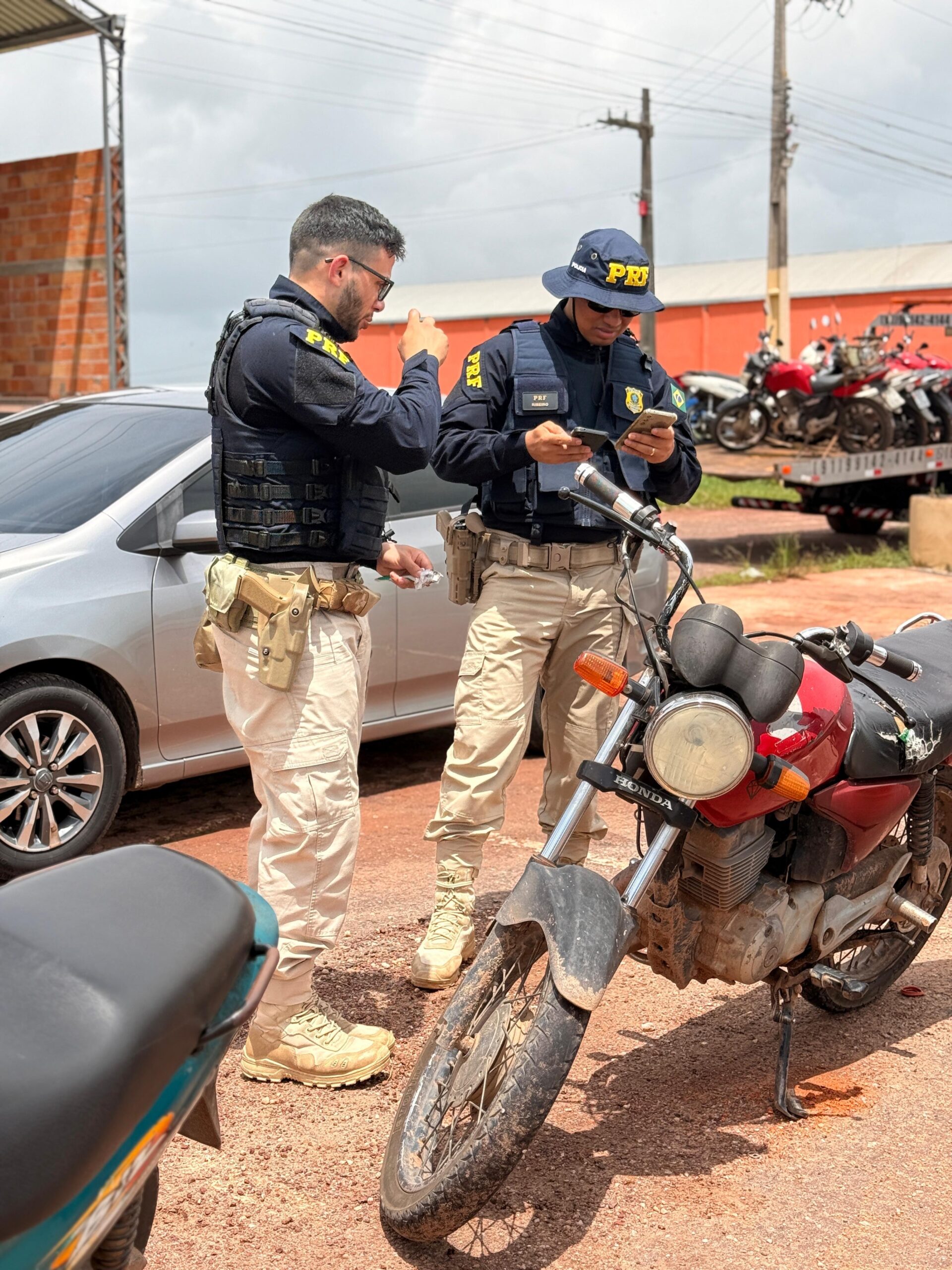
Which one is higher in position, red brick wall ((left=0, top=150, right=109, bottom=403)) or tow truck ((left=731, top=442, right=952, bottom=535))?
red brick wall ((left=0, top=150, right=109, bottom=403))

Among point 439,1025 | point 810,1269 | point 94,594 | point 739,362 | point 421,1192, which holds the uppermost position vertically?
point 739,362

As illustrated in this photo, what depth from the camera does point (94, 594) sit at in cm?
465

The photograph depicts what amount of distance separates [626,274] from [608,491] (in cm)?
111

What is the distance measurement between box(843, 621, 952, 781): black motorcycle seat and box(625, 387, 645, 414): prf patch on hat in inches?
37.6

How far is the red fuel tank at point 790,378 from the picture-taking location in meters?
13.8

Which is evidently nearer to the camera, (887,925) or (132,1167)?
(132,1167)

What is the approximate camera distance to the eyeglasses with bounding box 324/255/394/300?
3.13m

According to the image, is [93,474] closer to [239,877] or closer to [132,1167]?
[239,877]

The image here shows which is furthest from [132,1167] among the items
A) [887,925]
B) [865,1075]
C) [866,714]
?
[887,925]

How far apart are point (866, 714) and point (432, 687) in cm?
278

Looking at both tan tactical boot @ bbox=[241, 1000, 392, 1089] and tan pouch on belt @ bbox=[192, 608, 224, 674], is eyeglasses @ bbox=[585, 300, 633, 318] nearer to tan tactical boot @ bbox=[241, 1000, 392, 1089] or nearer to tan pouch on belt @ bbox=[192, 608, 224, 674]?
tan pouch on belt @ bbox=[192, 608, 224, 674]

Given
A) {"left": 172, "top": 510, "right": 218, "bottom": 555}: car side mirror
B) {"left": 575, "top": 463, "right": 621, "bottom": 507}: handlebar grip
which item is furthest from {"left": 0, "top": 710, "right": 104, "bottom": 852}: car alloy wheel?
{"left": 575, "top": 463, "right": 621, "bottom": 507}: handlebar grip

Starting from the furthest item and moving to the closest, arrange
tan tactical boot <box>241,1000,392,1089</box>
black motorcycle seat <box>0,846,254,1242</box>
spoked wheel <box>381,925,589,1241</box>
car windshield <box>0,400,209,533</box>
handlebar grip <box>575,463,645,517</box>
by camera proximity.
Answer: car windshield <box>0,400,209,533</box> → tan tactical boot <box>241,1000,392,1089</box> → handlebar grip <box>575,463,645,517</box> → spoked wheel <box>381,925,589,1241</box> → black motorcycle seat <box>0,846,254,1242</box>

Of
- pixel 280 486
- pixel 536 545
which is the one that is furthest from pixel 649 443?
pixel 280 486
